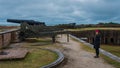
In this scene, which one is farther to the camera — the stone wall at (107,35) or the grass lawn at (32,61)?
the stone wall at (107,35)

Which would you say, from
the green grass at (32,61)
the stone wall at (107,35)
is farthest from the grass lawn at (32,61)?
the stone wall at (107,35)

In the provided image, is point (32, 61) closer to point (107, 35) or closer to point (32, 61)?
point (32, 61)

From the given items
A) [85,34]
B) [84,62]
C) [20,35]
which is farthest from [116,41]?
[84,62]

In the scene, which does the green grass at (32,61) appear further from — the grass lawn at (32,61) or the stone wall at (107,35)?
the stone wall at (107,35)

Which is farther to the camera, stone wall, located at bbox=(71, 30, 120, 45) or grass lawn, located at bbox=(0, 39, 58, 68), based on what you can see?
stone wall, located at bbox=(71, 30, 120, 45)

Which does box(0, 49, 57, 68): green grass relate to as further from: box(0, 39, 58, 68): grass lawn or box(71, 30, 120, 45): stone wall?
box(71, 30, 120, 45): stone wall

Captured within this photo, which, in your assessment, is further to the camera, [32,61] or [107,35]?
[107,35]

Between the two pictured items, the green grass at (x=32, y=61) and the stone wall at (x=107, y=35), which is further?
the stone wall at (x=107, y=35)

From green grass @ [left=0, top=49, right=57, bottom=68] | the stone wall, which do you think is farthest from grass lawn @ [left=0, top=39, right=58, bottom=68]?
the stone wall

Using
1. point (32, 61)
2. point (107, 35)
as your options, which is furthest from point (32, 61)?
point (107, 35)

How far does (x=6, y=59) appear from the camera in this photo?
13156 mm

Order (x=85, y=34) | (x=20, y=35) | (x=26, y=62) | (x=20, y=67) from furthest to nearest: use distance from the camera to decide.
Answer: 1. (x=85, y=34)
2. (x=20, y=35)
3. (x=26, y=62)
4. (x=20, y=67)

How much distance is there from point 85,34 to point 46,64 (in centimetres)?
2383

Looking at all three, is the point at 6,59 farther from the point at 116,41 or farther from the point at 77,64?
the point at 116,41
